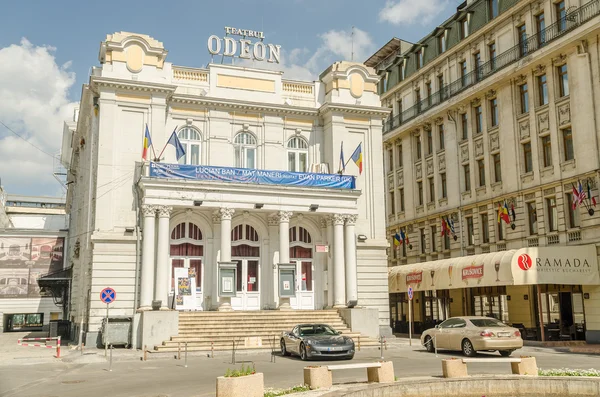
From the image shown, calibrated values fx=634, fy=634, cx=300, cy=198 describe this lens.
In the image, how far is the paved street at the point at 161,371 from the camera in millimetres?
16172

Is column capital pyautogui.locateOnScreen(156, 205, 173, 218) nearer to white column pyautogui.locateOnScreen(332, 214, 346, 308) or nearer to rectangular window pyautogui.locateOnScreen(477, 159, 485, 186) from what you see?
white column pyautogui.locateOnScreen(332, 214, 346, 308)

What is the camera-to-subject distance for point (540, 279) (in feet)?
103

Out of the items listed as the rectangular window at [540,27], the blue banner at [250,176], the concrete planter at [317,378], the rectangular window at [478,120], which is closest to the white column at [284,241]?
the blue banner at [250,176]

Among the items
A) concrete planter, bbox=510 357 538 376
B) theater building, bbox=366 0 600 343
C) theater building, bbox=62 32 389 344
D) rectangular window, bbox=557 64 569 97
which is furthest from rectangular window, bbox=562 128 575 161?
concrete planter, bbox=510 357 538 376

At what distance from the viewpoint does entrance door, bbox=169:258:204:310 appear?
1323 inches

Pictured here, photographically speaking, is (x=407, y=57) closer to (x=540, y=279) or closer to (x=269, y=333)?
(x=540, y=279)

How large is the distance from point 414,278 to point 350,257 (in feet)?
27.2

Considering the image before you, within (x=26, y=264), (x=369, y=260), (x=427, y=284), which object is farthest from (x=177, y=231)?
(x=26, y=264)

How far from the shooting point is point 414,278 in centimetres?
4162

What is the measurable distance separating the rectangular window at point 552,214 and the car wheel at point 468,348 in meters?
14.5

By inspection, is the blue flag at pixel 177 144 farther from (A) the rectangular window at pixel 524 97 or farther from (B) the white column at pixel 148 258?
(A) the rectangular window at pixel 524 97

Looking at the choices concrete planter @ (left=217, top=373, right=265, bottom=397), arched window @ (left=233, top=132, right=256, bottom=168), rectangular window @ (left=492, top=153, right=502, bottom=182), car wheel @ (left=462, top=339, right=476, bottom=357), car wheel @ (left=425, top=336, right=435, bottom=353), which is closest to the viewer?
concrete planter @ (left=217, top=373, right=265, bottom=397)

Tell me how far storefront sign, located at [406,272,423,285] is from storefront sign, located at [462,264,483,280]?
4.69 metres

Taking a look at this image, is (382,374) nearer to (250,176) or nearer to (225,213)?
(225,213)
